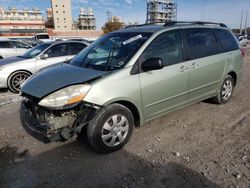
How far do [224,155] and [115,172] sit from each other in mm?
1537

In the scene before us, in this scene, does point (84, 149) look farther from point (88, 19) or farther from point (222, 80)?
point (88, 19)

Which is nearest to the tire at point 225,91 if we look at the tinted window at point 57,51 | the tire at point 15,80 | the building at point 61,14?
the tinted window at point 57,51

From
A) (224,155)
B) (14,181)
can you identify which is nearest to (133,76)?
(224,155)

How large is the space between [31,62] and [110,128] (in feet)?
15.5

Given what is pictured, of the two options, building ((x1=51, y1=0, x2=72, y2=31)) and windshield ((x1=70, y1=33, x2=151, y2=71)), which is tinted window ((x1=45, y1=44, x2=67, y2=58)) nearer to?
windshield ((x1=70, y1=33, x2=151, y2=71))

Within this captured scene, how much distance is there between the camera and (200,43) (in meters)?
4.14

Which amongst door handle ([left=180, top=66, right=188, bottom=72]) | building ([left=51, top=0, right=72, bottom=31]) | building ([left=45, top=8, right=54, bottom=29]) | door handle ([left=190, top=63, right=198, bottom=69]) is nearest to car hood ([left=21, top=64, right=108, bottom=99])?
door handle ([left=180, top=66, right=188, bottom=72])

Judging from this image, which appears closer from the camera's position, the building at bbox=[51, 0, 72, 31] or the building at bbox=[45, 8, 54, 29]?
the building at bbox=[51, 0, 72, 31]

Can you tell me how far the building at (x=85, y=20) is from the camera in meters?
95.7

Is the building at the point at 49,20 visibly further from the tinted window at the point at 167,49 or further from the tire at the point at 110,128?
the tire at the point at 110,128

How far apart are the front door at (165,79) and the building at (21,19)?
7458 centimetres

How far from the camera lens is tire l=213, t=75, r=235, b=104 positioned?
4.78 metres

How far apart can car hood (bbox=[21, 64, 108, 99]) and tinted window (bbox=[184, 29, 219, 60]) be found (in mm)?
1790

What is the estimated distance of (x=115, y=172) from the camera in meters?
2.73
